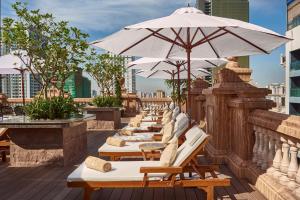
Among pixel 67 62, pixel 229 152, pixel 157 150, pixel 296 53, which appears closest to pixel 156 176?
pixel 157 150

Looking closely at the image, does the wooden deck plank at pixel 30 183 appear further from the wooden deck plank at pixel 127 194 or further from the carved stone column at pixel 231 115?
the carved stone column at pixel 231 115

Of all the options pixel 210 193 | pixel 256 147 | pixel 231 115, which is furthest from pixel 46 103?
pixel 210 193

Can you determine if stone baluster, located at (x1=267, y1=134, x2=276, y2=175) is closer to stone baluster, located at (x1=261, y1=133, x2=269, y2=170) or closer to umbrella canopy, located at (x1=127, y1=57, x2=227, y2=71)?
stone baluster, located at (x1=261, y1=133, x2=269, y2=170)

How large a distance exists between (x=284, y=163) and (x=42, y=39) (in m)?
9.38

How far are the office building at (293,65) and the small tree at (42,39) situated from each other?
2005 inches

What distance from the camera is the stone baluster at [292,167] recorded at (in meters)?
4.24

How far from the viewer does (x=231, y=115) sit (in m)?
7.10

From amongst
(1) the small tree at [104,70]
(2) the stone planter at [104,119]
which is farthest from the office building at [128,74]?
(2) the stone planter at [104,119]

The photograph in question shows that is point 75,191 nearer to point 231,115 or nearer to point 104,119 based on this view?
point 231,115

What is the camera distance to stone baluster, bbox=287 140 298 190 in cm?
424

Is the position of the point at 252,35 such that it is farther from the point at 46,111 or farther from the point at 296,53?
the point at 296,53

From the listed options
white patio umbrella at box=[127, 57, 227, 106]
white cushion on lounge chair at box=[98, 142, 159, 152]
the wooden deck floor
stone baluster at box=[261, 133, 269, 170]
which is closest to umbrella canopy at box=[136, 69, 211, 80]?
white patio umbrella at box=[127, 57, 227, 106]

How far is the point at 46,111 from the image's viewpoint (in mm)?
8273

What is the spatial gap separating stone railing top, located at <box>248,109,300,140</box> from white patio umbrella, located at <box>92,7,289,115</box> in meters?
1.21
